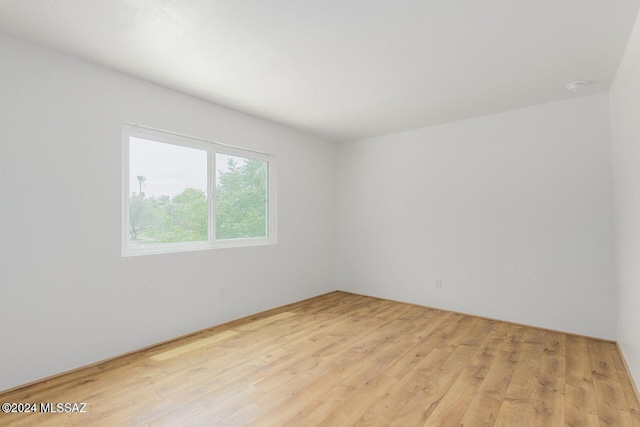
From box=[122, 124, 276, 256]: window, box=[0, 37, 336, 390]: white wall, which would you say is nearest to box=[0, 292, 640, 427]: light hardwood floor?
box=[0, 37, 336, 390]: white wall

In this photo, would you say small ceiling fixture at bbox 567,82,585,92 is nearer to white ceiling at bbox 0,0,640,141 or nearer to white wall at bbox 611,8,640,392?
white ceiling at bbox 0,0,640,141

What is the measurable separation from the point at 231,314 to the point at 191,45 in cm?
A: 288

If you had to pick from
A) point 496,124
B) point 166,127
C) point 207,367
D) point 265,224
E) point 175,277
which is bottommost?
point 207,367

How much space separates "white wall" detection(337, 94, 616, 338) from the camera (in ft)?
10.5

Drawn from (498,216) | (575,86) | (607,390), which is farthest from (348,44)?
(607,390)

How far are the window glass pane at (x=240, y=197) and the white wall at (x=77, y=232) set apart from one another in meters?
0.31

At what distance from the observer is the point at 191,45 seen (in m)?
2.29

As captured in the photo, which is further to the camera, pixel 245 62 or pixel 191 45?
pixel 245 62


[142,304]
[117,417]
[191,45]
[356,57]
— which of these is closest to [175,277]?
[142,304]

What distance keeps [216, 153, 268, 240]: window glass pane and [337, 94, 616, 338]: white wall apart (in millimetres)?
1715

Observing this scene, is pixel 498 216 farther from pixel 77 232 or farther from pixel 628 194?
pixel 77 232

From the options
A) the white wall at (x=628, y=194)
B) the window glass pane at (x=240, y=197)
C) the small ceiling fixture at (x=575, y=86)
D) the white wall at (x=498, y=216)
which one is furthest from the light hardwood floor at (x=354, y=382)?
the small ceiling fixture at (x=575, y=86)

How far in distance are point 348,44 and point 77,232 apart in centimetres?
268

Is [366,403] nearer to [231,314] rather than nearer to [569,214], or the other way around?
[231,314]
